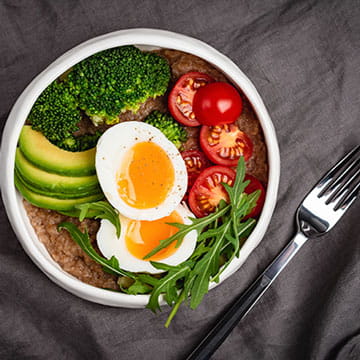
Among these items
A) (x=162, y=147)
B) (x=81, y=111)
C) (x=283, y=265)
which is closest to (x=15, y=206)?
(x=81, y=111)

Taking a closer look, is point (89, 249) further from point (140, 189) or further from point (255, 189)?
point (255, 189)

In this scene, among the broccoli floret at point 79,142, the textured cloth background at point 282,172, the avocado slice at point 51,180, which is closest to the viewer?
the avocado slice at point 51,180

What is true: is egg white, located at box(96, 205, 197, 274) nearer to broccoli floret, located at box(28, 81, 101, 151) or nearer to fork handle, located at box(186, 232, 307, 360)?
broccoli floret, located at box(28, 81, 101, 151)

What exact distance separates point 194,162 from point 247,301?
623 mm

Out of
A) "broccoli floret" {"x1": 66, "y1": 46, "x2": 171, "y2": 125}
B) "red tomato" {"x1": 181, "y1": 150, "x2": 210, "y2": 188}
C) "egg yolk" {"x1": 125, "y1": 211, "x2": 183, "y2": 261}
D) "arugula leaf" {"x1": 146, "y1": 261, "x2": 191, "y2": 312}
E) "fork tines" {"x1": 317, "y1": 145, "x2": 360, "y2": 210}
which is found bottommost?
"fork tines" {"x1": 317, "y1": 145, "x2": 360, "y2": 210}

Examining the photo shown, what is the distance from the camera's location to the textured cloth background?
2.04 meters

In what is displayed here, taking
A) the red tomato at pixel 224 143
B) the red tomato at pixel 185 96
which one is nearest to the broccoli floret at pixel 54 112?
the red tomato at pixel 185 96

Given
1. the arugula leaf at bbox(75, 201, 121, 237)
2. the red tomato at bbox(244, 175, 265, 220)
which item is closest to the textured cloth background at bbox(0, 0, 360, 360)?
the red tomato at bbox(244, 175, 265, 220)

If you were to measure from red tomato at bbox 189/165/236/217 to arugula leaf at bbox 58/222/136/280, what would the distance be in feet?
1.08

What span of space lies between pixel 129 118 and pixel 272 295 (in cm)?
95

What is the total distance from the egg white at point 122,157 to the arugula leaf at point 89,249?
15cm

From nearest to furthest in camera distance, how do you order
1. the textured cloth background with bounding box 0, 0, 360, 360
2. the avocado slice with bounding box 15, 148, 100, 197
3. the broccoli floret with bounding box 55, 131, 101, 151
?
the avocado slice with bounding box 15, 148, 100, 197
the broccoli floret with bounding box 55, 131, 101, 151
the textured cloth background with bounding box 0, 0, 360, 360

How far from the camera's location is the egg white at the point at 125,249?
1.77 meters

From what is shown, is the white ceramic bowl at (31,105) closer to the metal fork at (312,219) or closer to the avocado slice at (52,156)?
the avocado slice at (52,156)
